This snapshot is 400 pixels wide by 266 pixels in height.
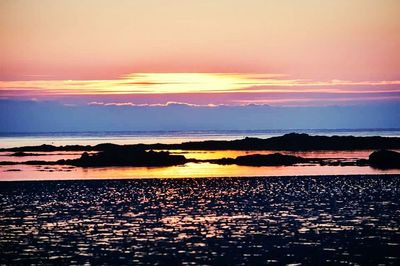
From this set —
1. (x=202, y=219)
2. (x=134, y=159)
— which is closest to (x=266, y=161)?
(x=134, y=159)

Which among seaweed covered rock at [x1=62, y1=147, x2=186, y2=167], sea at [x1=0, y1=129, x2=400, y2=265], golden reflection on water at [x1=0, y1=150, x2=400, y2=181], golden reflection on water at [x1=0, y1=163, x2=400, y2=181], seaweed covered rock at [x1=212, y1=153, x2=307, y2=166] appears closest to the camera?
sea at [x1=0, y1=129, x2=400, y2=265]

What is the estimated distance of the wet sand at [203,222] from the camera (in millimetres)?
34844

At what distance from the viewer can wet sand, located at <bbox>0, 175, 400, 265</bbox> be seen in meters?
34.8

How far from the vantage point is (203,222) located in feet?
150

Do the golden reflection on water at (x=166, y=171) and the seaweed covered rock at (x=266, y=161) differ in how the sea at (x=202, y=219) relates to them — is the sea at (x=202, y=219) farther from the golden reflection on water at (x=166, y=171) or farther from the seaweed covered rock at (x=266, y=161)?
the seaweed covered rock at (x=266, y=161)

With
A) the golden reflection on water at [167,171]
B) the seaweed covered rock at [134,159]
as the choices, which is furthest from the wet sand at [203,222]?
the seaweed covered rock at [134,159]

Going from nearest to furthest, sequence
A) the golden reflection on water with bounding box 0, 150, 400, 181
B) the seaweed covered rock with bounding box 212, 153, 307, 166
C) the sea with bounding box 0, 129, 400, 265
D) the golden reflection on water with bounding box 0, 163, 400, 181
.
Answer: the sea with bounding box 0, 129, 400, 265
the golden reflection on water with bounding box 0, 163, 400, 181
the golden reflection on water with bounding box 0, 150, 400, 181
the seaweed covered rock with bounding box 212, 153, 307, 166

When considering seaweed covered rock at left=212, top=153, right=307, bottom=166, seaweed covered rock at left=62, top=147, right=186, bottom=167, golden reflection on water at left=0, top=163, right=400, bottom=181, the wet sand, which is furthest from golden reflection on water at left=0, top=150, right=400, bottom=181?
the wet sand

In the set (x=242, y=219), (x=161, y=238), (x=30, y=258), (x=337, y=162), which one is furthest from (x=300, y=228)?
(x=337, y=162)

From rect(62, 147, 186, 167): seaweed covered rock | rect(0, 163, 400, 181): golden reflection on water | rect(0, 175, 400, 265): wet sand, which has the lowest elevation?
rect(0, 175, 400, 265): wet sand

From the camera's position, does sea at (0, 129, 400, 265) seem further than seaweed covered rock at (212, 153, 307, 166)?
No

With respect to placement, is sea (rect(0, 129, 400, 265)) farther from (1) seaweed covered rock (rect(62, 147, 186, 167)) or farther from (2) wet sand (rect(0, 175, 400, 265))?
(1) seaweed covered rock (rect(62, 147, 186, 167))

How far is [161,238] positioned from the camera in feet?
130

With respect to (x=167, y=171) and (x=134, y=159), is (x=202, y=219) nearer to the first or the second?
(x=167, y=171)
